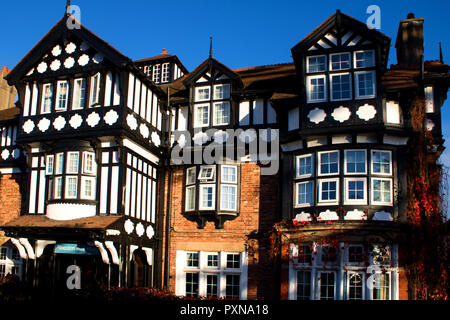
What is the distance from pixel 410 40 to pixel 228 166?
860 centimetres

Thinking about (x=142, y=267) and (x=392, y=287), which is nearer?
(x=392, y=287)

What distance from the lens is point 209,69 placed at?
783 inches

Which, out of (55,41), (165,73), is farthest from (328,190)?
(55,41)

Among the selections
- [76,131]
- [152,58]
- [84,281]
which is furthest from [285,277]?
[152,58]

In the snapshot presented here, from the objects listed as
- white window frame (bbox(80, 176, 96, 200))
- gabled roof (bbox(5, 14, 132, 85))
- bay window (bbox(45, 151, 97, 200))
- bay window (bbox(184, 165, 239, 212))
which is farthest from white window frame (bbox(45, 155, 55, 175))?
bay window (bbox(184, 165, 239, 212))

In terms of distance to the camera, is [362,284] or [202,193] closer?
[362,284]

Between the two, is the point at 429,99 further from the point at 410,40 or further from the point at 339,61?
the point at 410,40

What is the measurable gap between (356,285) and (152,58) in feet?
46.0

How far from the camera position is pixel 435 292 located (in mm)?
15375

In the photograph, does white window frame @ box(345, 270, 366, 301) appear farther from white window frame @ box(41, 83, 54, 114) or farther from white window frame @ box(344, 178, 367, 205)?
white window frame @ box(41, 83, 54, 114)

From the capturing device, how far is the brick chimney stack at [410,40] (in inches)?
773

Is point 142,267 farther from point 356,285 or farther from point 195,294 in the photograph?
point 356,285

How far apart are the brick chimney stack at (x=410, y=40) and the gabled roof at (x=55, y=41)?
1042 centimetres

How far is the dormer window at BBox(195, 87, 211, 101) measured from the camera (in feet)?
65.8
